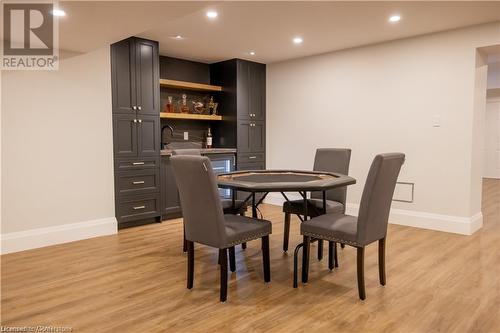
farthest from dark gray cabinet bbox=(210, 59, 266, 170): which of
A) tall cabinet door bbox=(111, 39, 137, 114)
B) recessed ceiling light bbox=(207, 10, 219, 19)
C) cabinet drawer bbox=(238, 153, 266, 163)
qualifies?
recessed ceiling light bbox=(207, 10, 219, 19)

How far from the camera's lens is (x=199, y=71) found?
5.74 m

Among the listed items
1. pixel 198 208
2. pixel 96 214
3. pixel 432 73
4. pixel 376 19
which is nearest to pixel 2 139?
pixel 96 214

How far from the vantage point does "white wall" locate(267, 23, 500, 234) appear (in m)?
4.07

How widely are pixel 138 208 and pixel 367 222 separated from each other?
300 cm

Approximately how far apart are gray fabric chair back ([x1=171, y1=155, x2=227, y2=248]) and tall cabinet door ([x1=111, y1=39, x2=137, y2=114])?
6.96 ft

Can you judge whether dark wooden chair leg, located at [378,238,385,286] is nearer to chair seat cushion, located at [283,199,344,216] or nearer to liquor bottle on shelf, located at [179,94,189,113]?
chair seat cushion, located at [283,199,344,216]

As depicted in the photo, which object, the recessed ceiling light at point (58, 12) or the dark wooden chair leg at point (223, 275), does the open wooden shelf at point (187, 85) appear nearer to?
the recessed ceiling light at point (58, 12)

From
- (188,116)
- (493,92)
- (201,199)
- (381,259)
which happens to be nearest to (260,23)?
(188,116)

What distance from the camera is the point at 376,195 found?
7.74 feet

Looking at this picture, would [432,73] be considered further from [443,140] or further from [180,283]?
[180,283]

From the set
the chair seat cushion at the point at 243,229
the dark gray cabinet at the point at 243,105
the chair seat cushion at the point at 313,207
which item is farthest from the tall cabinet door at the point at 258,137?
the chair seat cushion at the point at 243,229

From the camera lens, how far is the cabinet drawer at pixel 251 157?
564cm

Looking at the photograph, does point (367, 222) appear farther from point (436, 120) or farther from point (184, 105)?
point (184, 105)

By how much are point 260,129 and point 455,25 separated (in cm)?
306
